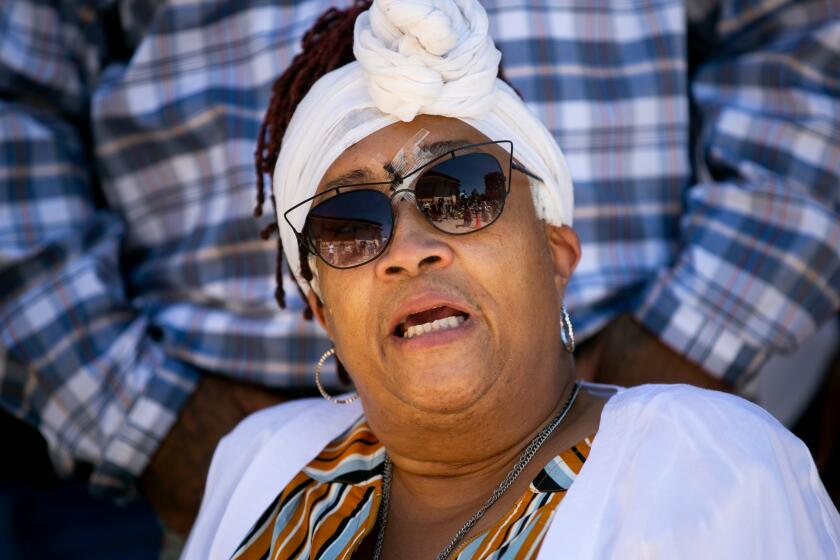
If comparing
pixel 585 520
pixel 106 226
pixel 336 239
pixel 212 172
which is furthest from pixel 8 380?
pixel 585 520

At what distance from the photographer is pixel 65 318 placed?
310cm

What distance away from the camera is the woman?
173 centimetres

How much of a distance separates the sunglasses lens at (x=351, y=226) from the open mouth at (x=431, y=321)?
0.15 meters

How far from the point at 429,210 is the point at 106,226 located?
5.43ft

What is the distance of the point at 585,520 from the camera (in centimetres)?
171

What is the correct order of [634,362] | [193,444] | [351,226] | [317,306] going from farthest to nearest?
[193,444] < [634,362] < [317,306] < [351,226]

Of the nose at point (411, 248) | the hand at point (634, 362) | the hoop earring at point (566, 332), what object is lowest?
the hand at point (634, 362)

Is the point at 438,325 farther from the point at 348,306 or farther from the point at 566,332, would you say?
the point at 566,332

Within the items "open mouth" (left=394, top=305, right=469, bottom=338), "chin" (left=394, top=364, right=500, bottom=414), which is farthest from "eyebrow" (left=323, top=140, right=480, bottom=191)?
"chin" (left=394, top=364, right=500, bottom=414)

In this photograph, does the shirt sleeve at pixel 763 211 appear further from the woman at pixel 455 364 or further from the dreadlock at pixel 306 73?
the dreadlock at pixel 306 73

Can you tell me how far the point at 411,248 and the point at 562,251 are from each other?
1.45 feet

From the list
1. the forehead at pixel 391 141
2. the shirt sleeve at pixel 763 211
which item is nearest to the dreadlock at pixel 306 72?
the forehead at pixel 391 141

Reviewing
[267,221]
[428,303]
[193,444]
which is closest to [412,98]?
[428,303]

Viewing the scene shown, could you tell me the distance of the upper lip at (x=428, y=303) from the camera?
1956 millimetres
